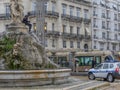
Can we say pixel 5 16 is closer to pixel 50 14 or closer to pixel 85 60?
pixel 50 14

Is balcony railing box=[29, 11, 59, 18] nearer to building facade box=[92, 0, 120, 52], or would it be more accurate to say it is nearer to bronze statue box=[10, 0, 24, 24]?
building facade box=[92, 0, 120, 52]

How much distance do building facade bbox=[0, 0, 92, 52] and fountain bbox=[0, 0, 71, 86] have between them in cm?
3919

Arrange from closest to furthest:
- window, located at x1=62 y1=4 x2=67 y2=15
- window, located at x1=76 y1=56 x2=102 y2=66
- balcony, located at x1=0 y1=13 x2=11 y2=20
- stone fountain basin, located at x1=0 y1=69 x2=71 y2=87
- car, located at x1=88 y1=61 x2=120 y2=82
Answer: stone fountain basin, located at x1=0 y1=69 x2=71 y2=87 < car, located at x1=88 y1=61 x2=120 y2=82 < window, located at x1=76 y1=56 x2=102 y2=66 < balcony, located at x1=0 y1=13 x2=11 y2=20 < window, located at x1=62 y1=4 x2=67 y2=15

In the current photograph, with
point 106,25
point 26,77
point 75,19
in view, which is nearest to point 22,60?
point 26,77

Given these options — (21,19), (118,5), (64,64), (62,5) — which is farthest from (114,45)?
(21,19)

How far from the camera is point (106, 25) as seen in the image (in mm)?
81312

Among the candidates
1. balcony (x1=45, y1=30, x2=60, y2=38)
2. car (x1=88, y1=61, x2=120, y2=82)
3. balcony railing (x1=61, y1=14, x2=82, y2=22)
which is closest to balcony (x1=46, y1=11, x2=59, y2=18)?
balcony railing (x1=61, y1=14, x2=82, y2=22)

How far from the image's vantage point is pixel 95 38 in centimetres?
7656

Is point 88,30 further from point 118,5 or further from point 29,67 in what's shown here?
→ point 29,67

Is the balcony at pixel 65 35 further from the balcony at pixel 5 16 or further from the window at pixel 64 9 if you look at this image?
the balcony at pixel 5 16

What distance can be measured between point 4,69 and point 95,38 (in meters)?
58.4

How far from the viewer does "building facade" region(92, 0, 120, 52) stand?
77.1 metres

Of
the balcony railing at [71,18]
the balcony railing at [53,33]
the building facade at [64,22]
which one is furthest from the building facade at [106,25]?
the balcony railing at [53,33]

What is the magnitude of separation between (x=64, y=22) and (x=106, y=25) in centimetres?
1598
